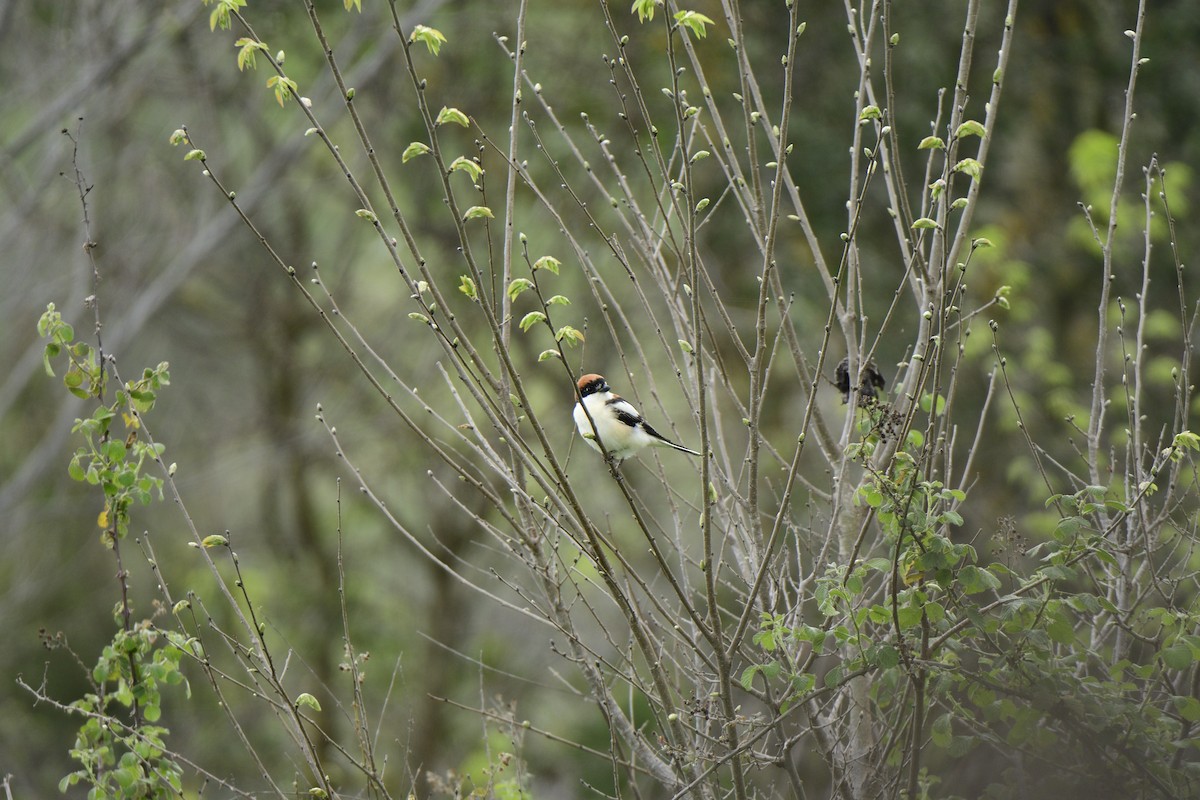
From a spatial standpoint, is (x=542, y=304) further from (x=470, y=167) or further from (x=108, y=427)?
(x=108, y=427)

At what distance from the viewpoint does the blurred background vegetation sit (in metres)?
10.3

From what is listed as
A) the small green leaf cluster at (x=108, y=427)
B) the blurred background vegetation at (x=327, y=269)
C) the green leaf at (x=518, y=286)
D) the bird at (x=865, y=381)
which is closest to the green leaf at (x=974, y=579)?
the bird at (x=865, y=381)

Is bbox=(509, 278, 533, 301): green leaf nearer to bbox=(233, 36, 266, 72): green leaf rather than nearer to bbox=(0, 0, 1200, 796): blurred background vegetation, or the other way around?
bbox=(233, 36, 266, 72): green leaf

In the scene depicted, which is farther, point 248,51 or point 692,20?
point 692,20

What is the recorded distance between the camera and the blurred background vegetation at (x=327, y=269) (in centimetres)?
1026

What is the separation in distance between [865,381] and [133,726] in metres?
2.77

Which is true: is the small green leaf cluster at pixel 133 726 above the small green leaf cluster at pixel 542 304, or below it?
below

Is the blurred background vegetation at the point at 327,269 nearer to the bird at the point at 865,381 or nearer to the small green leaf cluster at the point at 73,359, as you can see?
the bird at the point at 865,381

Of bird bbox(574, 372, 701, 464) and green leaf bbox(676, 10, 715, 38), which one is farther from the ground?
green leaf bbox(676, 10, 715, 38)

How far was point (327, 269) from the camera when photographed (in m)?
13.6

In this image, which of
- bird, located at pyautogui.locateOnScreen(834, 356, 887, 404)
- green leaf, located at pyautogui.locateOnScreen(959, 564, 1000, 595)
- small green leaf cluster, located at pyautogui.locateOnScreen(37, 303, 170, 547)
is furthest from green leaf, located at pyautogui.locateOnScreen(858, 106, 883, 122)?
small green leaf cluster, located at pyautogui.locateOnScreen(37, 303, 170, 547)

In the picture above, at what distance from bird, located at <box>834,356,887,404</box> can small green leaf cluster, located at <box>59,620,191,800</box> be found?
2.27 metres

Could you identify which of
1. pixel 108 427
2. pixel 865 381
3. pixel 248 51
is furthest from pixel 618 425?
pixel 248 51

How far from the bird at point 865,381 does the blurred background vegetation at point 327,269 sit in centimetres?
491
